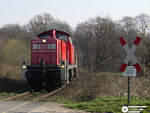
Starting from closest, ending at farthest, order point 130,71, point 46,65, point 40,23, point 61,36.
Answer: point 130,71
point 46,65
point 61,36
point 40,23

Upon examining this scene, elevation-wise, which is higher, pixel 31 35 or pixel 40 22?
pixel 40 22

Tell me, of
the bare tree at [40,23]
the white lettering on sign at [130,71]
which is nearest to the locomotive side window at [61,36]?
the white lettering on sign at [130,71]

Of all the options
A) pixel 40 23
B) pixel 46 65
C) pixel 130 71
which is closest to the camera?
pixel 130 71

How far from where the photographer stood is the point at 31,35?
4759 cm

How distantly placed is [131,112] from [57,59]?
8.80 m

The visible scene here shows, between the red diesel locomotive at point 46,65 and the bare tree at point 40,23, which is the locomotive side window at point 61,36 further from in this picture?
the bare tree at point 40,23

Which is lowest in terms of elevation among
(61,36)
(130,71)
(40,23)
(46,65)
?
(46,65)

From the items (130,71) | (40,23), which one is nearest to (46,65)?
(130,71)

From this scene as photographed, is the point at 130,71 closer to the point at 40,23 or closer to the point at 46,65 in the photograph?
the point at 46,65

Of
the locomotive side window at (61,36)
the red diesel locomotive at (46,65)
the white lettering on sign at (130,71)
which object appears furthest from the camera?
the locomotive side window at (61,36)

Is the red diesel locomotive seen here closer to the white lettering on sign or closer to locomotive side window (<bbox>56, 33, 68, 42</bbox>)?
locomotive side window (<bbox>56, 33, 68, 42</bbox>)

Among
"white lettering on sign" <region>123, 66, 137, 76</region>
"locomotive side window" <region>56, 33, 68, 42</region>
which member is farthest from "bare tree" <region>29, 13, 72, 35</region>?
"white lettering on sign" <region>123, 66, 137, 76</region>

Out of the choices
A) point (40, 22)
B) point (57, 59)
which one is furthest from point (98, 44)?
point (57, 59)

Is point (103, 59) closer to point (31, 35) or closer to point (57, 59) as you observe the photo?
point (31, 35)
